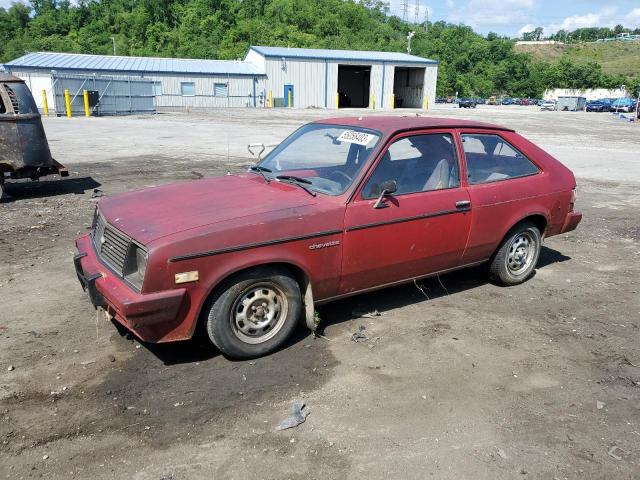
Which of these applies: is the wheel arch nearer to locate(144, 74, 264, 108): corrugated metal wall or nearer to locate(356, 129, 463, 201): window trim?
locate(356, 129, 463, 201): window trim

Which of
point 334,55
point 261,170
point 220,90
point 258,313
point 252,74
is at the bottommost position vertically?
point 220,90

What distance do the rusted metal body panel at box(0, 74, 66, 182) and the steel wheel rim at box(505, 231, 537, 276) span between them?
7.93m

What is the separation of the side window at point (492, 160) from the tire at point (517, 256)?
0.56 metres

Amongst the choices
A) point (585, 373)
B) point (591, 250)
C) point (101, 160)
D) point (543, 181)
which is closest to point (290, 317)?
point (585, 373)

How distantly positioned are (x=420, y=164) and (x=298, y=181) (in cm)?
110

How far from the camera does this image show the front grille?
3.66m

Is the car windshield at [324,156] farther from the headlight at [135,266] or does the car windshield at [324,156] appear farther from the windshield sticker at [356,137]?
the headlight at [135,266]

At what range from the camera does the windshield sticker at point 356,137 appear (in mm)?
4465

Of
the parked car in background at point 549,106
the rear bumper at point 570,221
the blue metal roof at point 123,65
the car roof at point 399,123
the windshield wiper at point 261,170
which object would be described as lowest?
the parked car in background at point 549,106

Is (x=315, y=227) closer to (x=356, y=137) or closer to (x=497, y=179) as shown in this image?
(x=356, y=137)

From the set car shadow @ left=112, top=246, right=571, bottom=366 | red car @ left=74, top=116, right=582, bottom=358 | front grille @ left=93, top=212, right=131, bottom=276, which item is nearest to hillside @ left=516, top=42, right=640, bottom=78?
car shadow @ left=112, top=246, right=571, bottom=366

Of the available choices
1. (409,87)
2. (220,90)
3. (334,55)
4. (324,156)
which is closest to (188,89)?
(220,90)

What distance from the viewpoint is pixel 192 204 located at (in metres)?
4.00

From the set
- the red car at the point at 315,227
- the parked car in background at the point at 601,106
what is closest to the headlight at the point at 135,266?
the red car at the point at 315,227
